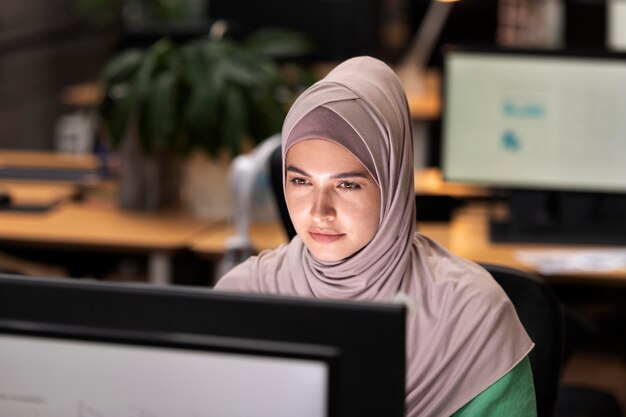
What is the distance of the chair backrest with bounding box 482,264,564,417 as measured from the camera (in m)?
1.56

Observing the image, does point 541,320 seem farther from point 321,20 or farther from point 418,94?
point 321,20

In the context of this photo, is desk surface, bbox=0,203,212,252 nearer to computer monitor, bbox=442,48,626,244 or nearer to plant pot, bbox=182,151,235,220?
plant pot, bbox=182,151,235,220

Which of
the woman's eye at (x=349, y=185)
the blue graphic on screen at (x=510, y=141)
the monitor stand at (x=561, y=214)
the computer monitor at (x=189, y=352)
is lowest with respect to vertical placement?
the monitor stand at (x=561, y=214)

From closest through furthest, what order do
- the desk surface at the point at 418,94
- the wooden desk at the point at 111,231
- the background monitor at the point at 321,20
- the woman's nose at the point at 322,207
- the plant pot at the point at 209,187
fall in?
1. the woman's nose at the point at 322,207
2. the wooden desk at the point at 111,231
3. the plant pot at the point at 209,187
4. the desk surface at the point at 418,94
5. the background monitor at the point at 321,20

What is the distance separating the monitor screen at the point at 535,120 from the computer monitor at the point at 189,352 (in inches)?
93.4

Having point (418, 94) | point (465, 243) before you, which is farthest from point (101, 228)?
point (418, 94)

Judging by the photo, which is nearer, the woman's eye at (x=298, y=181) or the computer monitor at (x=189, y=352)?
the computer monitor at (x=189, y=352)

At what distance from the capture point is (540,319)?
5.17 feet

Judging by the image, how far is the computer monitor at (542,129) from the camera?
296cm

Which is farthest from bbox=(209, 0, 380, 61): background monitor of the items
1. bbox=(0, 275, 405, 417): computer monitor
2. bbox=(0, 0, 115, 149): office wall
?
bbox=(0, 275, 405, 417): computer monitor

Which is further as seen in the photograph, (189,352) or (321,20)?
(321,20)

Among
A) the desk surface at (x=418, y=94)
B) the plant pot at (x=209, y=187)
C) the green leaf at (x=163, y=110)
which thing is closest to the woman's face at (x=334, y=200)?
the green leaf at (x=163, y=110)

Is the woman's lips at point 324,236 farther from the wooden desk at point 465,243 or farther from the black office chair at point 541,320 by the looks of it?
the wooden desk at point 465,243

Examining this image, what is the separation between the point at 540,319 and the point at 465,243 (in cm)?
136
